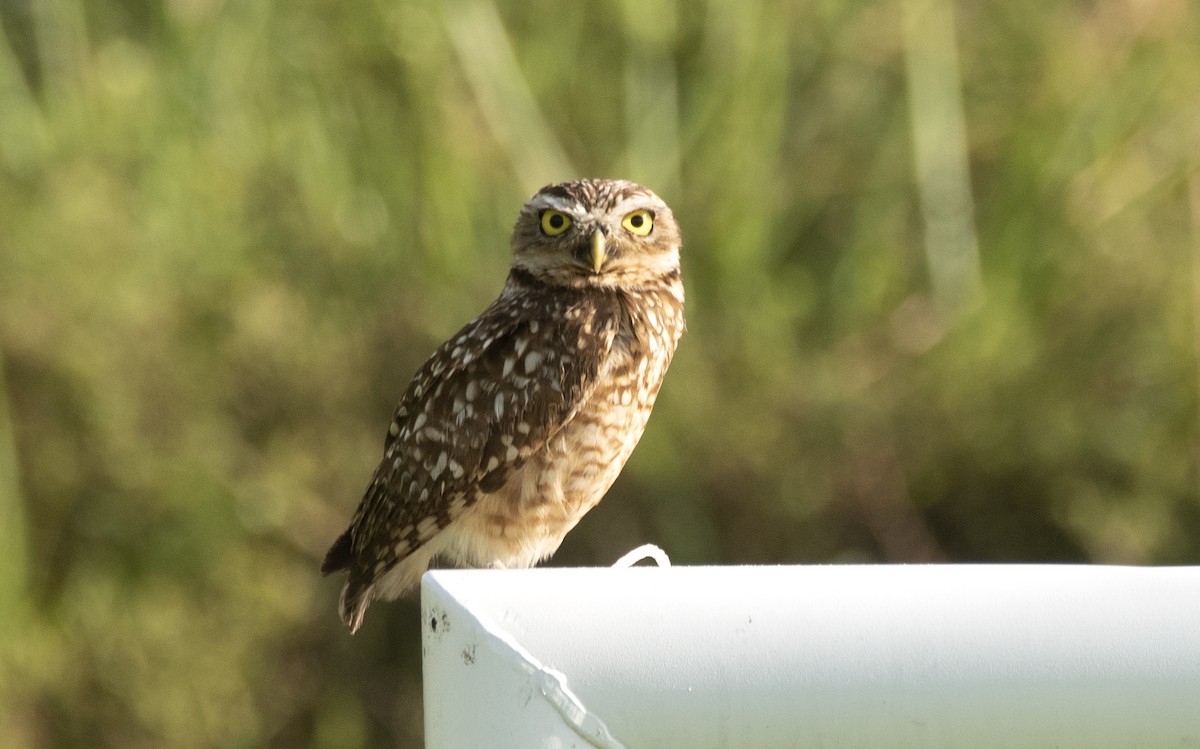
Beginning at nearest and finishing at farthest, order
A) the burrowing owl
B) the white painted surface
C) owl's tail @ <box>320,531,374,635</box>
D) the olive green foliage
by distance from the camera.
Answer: the white painted surface, the burrowing owl, owl's tail @ <box>320,531,374,635</box>, the olive green foliage

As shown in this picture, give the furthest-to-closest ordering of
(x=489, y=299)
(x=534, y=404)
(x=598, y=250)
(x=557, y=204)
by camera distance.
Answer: (x=489, y=299), (x=557, y=204), (x=598, y=250), (x=534, y=404)

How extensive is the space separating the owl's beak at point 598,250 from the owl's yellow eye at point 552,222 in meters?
0.11

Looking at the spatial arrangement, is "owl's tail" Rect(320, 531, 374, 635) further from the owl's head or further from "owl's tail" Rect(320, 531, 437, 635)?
the owl's head

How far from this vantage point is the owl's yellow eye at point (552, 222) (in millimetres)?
3629

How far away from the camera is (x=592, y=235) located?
3551 millimetres

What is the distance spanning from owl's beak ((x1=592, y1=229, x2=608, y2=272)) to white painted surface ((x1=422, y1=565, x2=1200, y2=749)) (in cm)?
193

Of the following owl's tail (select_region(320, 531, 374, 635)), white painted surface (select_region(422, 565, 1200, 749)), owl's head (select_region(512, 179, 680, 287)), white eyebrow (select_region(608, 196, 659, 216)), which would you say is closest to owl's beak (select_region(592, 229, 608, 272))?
owl's head (select_region(512, 179, 680, 287))

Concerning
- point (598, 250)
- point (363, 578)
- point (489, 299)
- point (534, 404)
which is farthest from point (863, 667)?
point (489, 299)

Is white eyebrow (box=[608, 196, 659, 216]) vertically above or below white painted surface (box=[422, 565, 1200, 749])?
above

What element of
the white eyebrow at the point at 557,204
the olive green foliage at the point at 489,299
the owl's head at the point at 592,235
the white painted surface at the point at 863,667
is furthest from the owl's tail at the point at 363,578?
the olive green foliage at the point at 489,299

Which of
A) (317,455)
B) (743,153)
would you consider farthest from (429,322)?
(743,153)

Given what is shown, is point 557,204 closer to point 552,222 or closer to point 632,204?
point 552,222

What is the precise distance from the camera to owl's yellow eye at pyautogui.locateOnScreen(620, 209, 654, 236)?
3.64 m

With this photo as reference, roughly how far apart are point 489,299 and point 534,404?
2.67 m
